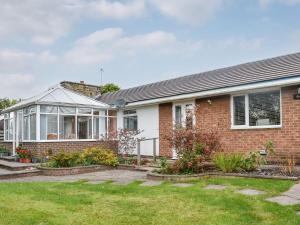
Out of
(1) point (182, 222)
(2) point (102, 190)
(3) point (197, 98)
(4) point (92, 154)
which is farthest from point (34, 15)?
(1) point (182, 222)

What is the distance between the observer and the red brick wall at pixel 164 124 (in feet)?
53.1

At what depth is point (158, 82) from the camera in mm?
21359

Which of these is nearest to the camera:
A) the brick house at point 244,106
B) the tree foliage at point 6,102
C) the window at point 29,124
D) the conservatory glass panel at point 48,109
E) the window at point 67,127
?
the brick house at point 244,106

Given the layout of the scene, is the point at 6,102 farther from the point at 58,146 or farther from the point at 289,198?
the point at 289,198

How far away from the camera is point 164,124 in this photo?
16484mm

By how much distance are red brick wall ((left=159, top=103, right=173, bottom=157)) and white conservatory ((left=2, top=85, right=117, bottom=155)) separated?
11.0ft

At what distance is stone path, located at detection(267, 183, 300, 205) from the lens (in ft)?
20.9

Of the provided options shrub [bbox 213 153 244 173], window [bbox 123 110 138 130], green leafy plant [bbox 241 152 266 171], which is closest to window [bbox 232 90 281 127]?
green leafy plant [bbox 241 152 266 171]

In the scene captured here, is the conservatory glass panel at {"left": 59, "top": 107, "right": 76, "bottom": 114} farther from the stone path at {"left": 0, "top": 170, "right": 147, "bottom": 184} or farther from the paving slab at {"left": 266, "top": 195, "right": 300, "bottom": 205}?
the paving slab at {"left": 266, "top": 195, "right": 300, "bottom": 205}

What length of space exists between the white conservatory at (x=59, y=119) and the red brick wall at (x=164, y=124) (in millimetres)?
3338

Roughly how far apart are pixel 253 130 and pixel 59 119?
30.0ft

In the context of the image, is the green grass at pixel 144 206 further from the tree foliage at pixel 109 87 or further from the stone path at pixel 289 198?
the tree foliage at pixel 109 87

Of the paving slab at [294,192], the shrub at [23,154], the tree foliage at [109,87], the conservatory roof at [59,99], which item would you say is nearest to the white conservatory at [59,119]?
the conservatory roof at [59,99]

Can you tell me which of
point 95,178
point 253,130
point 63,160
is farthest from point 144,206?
point 253,130
